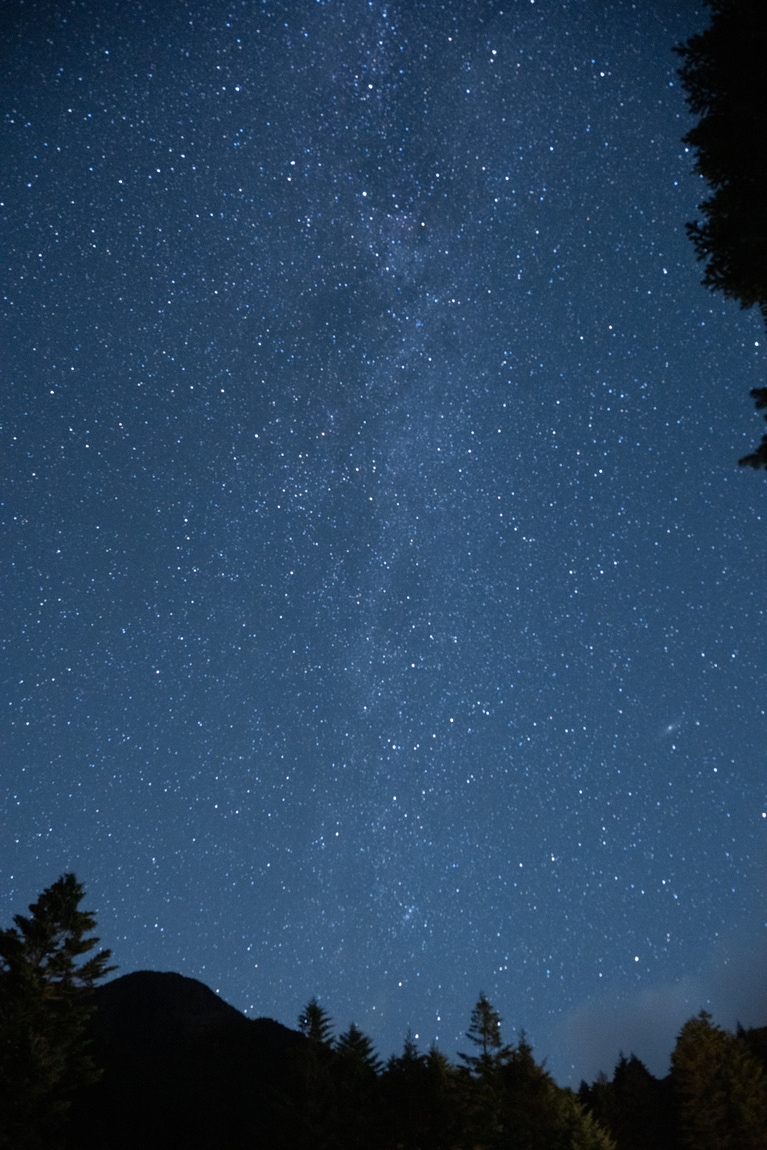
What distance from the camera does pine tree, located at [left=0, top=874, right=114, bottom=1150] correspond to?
1964 centimetres

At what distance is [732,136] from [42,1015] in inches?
1069

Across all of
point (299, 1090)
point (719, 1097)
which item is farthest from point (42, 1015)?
point (719, 1097)

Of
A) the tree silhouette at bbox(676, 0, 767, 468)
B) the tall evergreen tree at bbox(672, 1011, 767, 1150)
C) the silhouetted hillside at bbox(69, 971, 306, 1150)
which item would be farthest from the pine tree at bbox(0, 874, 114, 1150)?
the tall evergreen tree at bbox(672, 1011, 767, 1150)

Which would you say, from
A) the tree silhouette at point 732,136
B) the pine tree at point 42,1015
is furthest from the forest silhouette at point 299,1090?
the tree silhouette at point 732,136

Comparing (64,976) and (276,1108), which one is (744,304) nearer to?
(64,976)

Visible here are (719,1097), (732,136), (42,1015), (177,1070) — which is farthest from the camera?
(177,1070)

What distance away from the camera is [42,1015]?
20812mm

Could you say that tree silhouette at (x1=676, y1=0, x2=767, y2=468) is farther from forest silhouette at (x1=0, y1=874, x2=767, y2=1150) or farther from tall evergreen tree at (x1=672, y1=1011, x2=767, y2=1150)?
tall evergreen tree at (x1=672, y1=1011, x2=767, y2=1150)

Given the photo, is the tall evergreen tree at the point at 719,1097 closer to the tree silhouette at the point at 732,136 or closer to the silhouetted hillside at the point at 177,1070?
the silhouetted hillside at the point at 177,1070

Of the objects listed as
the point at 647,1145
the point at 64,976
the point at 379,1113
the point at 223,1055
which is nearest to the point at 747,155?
the point at 64,976

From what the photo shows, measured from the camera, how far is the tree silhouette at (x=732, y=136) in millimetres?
8875

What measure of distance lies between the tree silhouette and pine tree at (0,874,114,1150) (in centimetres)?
2497

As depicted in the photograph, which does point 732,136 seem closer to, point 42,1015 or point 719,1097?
point 42,1015

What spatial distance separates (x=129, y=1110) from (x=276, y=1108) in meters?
24.1
